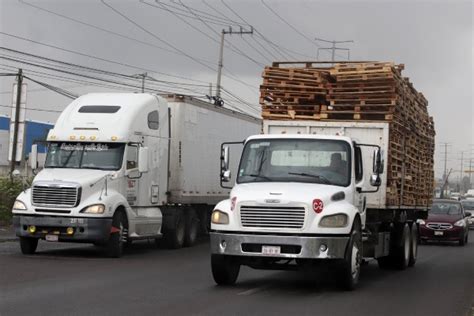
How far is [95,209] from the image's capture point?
17.2m

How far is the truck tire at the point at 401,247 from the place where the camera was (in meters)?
16.7

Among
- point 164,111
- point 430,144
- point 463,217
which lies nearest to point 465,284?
point 430,144

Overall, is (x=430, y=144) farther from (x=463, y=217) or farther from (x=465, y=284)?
(x=463, y=217)

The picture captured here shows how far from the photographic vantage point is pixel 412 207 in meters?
17.3

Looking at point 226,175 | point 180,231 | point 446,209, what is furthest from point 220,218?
point 446,209

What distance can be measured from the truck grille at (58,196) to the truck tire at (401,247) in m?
7.01

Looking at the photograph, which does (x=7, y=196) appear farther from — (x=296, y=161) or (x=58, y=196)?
(x=296, y=161)

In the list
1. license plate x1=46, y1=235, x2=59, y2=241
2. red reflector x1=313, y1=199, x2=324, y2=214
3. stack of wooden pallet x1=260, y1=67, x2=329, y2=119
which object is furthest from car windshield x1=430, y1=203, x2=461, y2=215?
red reflector x1=313, y1=199, x2=324, y2=214

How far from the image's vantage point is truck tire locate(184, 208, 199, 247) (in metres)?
22.0

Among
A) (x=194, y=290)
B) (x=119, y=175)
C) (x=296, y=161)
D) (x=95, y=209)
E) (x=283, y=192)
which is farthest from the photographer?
(x=119, y=175)

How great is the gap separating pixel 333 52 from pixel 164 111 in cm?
4262

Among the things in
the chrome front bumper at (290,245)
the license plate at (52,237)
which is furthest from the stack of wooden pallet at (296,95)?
the license plate at (52,237)

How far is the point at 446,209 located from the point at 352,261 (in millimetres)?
17813

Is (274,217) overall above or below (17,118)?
below
